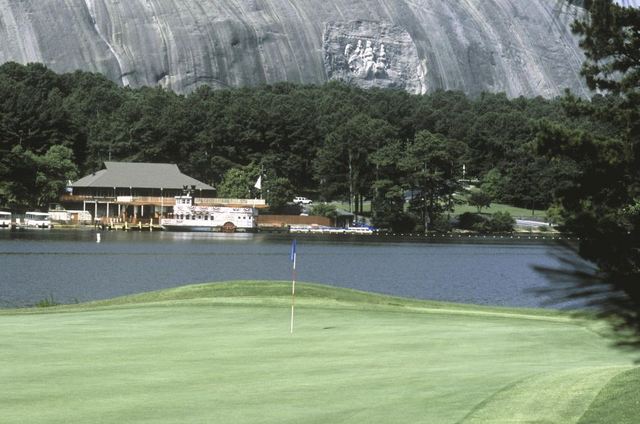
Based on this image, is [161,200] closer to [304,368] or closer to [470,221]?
[470,221]

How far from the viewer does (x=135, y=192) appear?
150 meters

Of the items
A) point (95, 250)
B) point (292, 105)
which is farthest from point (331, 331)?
point (292, 105)

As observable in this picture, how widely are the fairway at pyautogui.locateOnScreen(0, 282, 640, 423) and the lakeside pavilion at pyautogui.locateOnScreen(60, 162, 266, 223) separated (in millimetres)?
121753

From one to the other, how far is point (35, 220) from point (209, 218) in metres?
21.7

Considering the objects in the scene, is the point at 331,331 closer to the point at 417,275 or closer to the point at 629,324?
the point at 629,324

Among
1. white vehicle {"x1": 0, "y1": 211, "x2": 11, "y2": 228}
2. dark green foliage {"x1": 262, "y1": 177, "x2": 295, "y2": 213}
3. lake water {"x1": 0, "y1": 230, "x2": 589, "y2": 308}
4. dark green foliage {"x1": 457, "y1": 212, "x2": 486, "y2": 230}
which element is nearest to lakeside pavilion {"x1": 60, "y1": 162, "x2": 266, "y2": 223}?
dark green foliage {"x1": 262, "y1": 177, "x2": 295, "y2": 213}

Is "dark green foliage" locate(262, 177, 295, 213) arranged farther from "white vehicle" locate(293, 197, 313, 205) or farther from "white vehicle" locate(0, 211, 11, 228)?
"white vehicle" locate(0, 211, 11, 228)

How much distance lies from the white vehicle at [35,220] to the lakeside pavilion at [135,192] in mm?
5843

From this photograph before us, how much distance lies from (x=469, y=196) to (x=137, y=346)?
14197 centimetres

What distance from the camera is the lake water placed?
192 feet

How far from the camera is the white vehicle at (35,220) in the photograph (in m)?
137

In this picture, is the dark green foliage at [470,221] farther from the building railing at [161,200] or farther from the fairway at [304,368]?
the fairway at [304,368]

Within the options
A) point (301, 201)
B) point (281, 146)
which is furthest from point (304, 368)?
point (281, 146)

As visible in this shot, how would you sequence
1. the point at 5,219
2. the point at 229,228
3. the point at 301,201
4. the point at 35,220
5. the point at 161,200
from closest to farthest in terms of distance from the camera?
1. the point at 5,219
2. the point at 35,220
3. the point at 229,228
4. the point at 161,200
5. the point at 301,201
